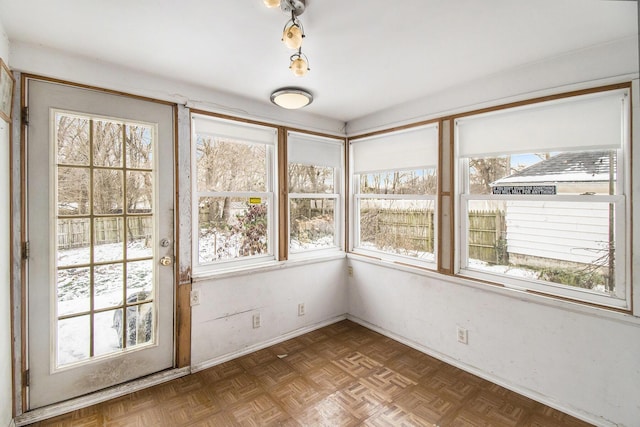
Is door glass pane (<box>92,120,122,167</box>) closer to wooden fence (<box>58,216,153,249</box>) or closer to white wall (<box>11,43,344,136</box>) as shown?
white wall (<box>11,43,344,136</box>)

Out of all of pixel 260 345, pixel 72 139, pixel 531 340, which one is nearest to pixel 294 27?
pixel 72 139

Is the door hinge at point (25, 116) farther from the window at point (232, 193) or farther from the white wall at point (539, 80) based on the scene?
the white wall at point (539, 80)

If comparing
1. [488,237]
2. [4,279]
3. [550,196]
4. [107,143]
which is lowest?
[4,279]

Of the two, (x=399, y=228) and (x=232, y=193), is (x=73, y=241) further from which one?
(x=399, y=228)

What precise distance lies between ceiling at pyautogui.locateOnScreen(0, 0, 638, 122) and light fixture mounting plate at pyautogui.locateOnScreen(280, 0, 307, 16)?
0.05 meters

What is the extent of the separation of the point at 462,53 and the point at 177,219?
249 centimetres

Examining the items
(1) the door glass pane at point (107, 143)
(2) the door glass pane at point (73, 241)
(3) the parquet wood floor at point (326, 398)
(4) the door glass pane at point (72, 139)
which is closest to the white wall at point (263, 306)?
(3) the parquet wood floor at point (326, 398)

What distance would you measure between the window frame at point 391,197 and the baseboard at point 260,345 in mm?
916

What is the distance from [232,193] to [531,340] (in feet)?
8.98

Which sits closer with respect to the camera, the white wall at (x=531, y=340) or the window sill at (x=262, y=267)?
the white wall at (x=531, y=340)

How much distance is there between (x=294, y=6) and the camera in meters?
1.45

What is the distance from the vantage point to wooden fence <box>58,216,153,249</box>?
2.03 meters

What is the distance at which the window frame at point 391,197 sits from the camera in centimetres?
277

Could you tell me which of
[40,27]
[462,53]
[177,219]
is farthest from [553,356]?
[40,27]
